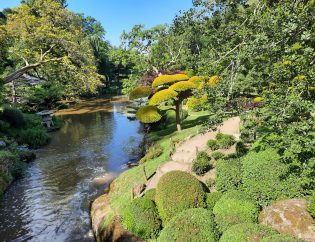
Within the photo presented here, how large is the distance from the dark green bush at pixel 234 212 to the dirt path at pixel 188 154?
243 cm

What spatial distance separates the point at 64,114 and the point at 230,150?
3328cm

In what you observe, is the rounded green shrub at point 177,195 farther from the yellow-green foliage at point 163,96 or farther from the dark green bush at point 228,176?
the yellow-green foliage at point 163,96

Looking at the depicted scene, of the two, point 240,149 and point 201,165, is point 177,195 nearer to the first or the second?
point 201,165

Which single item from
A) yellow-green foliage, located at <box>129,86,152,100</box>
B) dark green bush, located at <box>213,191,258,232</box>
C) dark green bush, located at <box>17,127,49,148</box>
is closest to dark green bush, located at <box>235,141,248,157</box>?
dark green bush, located at <box>213,191,258,232</box>

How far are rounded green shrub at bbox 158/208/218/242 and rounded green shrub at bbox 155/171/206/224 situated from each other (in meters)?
0.70

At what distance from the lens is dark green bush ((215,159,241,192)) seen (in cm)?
1033

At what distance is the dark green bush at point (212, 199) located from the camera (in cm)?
994

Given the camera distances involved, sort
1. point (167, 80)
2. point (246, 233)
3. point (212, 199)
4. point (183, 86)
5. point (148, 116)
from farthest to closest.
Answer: point (148, 116) < point (167, 80) < point (183, 86) < point (212, 199) < point (246, 233)

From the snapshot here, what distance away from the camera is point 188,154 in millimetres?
14133

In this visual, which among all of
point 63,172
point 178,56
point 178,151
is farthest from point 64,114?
point 178,151

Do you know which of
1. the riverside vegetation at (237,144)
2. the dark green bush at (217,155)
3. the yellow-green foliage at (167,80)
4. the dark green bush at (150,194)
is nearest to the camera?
the riverside vegetation at (237,144)

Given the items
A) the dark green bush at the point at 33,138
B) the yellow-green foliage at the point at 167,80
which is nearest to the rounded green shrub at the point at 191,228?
the yellow-green foliage at the point at 167,80

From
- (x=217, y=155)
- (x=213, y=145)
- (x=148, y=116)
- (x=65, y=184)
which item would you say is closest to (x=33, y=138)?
(x=65, y=184)

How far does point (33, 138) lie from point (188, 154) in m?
16.8
